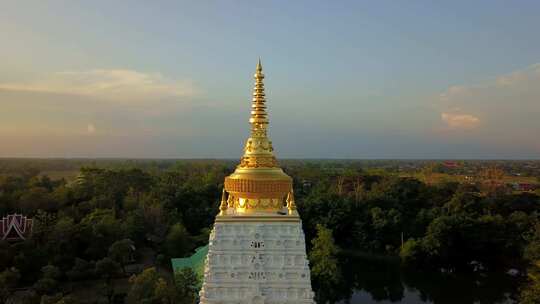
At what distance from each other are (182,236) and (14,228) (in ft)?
29.6

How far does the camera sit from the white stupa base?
10.4m

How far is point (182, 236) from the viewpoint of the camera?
27031 mm

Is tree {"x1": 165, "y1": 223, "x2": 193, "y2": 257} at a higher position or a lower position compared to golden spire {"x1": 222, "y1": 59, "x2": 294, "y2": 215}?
lower

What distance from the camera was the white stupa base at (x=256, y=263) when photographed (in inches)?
408

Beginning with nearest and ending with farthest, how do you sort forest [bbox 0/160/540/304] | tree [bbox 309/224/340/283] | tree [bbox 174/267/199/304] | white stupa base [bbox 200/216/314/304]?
white stupa base [bbox 200/216/314/304] → tree [bbox 174/267/199/304] → forest [bbox 0/160/540/304] → tree [bbox 309/224/340/283]

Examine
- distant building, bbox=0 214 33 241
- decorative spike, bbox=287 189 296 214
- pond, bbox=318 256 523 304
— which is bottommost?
pond, bbox=318 256 523 304

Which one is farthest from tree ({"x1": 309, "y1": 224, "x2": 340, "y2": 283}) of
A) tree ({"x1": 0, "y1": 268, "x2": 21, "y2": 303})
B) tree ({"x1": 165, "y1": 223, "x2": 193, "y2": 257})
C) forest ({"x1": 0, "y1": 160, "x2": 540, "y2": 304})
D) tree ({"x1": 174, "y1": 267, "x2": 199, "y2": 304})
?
tree ({"x1": 0, "y1": 268, "x2": 21, "y2": 303})

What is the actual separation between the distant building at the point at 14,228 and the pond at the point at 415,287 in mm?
16211

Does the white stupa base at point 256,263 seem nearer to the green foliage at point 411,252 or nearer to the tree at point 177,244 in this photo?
the tree at point 177,244

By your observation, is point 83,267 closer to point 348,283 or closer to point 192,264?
point 192,264

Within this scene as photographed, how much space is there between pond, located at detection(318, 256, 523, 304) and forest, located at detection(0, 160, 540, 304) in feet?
1.77

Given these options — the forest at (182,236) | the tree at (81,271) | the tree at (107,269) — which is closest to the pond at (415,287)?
the forest at (182,236)

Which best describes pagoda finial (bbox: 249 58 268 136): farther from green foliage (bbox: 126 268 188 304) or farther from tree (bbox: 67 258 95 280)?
tree (bbox: 67 258 95 280)

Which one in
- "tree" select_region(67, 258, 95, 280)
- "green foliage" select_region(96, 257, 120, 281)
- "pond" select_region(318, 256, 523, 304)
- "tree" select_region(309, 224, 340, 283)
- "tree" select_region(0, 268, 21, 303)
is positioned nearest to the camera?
"tree" select_region(0, 268, 21, 303)
